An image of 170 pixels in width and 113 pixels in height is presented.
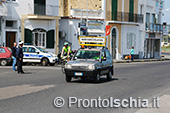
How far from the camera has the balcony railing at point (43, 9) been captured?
3930cm

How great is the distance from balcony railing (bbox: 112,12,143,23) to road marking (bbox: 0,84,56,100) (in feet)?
113

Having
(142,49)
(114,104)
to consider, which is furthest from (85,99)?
(142,49)

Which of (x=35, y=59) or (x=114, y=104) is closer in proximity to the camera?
(x=114, y=104)

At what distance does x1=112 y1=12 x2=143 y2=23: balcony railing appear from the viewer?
49694 mm

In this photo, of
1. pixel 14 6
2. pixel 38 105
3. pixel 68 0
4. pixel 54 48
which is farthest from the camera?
pixel 68 0

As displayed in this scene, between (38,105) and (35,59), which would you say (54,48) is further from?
(38,105)

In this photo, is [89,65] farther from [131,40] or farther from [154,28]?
[154,28]

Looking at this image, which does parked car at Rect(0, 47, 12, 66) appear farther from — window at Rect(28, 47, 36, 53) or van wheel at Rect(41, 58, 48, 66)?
van wheel at Rect(41, 58, 48, 66)

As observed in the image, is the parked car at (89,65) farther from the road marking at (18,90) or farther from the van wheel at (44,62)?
the van wheel at (44,62)

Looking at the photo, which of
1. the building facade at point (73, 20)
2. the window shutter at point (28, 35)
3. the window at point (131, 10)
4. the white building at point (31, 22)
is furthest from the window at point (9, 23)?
the window at point (131, 10)

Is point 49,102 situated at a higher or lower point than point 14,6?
lower

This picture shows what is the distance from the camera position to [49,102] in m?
11.8

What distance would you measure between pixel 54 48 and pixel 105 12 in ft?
31.6

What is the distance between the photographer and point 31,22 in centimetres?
4006
